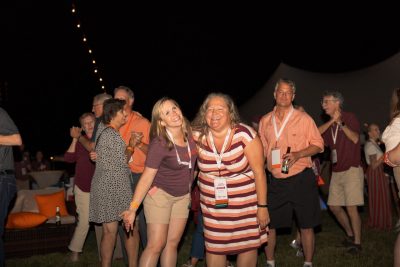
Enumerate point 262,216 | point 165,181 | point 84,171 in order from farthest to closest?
point 84,171
point 165,181
point 262,216

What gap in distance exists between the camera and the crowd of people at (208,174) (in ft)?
12.5

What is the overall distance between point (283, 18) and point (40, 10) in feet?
25.9

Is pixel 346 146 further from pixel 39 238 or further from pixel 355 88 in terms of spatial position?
pixel 355 88

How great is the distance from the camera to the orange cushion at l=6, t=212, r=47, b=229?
6.24 m

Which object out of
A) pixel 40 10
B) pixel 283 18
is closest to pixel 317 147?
pixel 283 18

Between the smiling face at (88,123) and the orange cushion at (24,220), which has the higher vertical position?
the smiling face at (88,123)

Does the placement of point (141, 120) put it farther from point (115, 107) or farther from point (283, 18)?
point (283, 18)

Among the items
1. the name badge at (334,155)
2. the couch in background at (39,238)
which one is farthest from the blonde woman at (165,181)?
the couch in background at (39,238)

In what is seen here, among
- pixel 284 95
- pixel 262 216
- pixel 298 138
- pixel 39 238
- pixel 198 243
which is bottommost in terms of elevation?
pixel 39 238

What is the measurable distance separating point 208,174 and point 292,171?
1266 mm

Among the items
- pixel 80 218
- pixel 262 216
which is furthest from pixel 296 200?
pixel 80 218

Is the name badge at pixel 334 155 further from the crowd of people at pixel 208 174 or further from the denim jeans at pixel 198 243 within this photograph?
the denim jeans at pixel 198 243

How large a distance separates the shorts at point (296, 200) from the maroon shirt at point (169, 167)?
1196 millimetres

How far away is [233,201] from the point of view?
3793 mm
